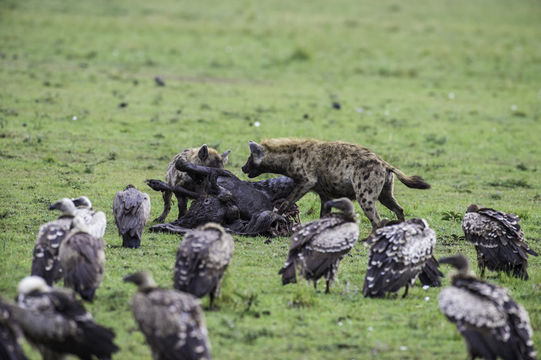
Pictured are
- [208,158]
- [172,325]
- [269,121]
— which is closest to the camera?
[172,325]

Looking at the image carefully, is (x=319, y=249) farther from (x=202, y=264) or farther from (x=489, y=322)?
(x=489, y=322)

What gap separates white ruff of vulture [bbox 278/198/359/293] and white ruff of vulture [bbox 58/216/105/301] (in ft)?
6.46

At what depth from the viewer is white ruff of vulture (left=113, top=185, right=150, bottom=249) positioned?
31.6 feet

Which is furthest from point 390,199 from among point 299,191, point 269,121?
point 269,121

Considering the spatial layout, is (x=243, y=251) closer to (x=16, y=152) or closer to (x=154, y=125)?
(x=16, y=152)

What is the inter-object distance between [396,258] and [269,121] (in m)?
11.3

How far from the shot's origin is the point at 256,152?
12.0 m

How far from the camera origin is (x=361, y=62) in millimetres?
28594

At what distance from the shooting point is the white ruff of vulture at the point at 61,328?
5.67m

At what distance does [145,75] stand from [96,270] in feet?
58.4

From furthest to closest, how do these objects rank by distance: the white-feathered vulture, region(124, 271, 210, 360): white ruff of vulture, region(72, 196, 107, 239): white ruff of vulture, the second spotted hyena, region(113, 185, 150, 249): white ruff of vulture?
the second spotted hyena < region(113, 185, 150, 249): white ruff of vulture < region(72, 196, 107, 239): white ruff of vulture < the white-feathered vulture < region(124, 271, 210, 360): white ruff of vulture

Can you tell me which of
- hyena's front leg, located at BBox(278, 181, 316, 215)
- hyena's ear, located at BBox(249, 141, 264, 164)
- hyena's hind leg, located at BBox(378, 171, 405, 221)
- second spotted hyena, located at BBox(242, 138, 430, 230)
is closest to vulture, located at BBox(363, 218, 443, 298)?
second spotted hyena, located at BBox(242, 138, 430, 230)

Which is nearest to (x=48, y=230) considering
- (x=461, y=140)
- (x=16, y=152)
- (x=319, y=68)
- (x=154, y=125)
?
(x=16, y=152)

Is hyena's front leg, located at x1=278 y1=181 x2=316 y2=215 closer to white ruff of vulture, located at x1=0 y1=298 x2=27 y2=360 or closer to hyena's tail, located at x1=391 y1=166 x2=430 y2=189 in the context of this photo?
hyena's tail, located at x1=391 y1=166 x2=430 y2=189
